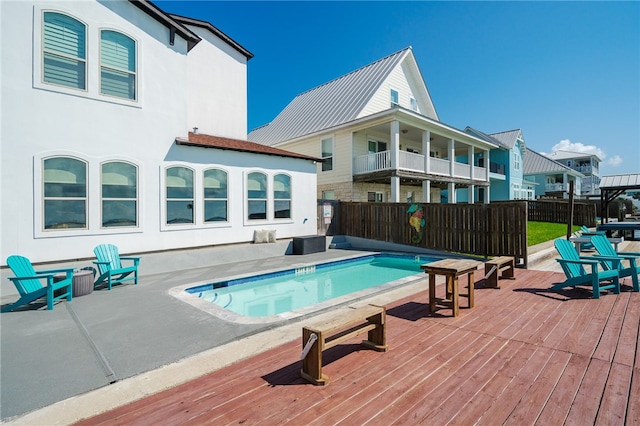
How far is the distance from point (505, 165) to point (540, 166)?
18517 mm

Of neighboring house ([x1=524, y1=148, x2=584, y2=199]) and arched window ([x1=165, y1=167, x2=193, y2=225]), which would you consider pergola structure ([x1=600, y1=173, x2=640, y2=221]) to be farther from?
neighboring house ([x1=524, y1=148, x2=584, y2=199])

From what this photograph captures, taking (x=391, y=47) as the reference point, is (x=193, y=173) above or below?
below

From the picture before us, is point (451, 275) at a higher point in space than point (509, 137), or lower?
lower

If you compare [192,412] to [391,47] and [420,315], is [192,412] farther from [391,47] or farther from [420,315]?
[391,47]

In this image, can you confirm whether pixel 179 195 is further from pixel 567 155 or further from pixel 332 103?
pixel 567 155

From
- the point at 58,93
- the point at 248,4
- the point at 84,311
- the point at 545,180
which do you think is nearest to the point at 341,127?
the point at 248,4

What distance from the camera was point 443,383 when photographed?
3.08 m

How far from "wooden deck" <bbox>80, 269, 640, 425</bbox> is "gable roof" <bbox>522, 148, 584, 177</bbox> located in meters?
45.8

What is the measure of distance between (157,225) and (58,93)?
173 inches

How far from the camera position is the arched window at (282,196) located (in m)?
13.5

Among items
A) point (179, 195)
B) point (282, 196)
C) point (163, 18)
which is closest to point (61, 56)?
point (163, 18)

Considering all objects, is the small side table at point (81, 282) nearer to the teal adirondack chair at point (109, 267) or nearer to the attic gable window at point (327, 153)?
the teal adirondack chair at point (109, 267)

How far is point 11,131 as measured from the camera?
24.9ft

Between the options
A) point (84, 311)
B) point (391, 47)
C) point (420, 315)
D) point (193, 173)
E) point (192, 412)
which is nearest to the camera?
point (192, 412)
